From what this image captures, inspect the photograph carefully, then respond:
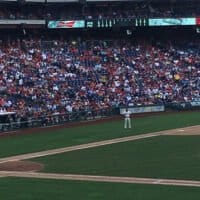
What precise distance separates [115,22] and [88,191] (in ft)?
121

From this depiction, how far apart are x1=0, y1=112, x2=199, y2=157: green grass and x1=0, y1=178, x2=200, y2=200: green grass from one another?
8.17 metres

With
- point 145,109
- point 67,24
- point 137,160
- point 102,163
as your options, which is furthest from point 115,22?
point 102,163

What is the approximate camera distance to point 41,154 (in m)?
26.1

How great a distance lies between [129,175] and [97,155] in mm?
5380

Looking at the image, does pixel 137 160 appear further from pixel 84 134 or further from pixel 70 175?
pixel 84 134

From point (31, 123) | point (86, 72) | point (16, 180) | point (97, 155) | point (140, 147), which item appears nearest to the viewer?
point (16, 180)

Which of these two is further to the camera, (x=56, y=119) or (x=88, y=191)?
(x=56, y=119)

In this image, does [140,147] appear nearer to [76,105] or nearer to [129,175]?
Answer: [129,175]

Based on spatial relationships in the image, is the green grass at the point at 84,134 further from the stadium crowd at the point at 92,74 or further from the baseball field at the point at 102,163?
the stadium crowd at the point at 92,74

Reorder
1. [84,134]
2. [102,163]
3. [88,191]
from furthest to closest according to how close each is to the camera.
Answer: [84,134] < [102,163] < [88,191]

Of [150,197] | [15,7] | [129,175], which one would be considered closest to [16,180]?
[129,175]

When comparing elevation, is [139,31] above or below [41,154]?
above

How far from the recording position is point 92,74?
4894 cm

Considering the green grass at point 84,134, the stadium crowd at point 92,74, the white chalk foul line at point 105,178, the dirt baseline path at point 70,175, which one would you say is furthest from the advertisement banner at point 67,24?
the white chalk foul line at point 105,178
